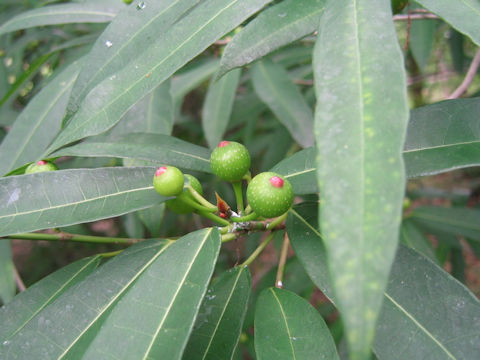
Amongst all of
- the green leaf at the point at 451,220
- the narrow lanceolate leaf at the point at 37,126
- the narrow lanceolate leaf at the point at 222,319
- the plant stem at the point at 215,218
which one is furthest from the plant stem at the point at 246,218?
the green leaf at the point at 451,220

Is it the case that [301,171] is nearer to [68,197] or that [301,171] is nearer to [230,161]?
[230,161]

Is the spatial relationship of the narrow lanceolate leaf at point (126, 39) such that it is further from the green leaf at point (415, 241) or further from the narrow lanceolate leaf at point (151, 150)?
the green leaf at point (415, 241)

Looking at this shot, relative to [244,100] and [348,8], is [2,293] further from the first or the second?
[244,100]

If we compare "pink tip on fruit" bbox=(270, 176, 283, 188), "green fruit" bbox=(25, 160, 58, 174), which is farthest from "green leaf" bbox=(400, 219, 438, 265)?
"green fruit" bbox=(25, 160, 58, 174)

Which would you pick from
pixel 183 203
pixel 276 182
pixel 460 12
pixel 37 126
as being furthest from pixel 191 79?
pixel 460 12

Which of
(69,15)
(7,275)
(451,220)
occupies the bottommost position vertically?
(451,220)

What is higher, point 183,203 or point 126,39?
point 126,39
